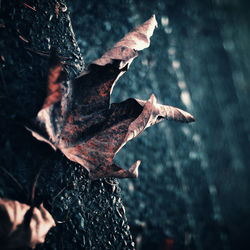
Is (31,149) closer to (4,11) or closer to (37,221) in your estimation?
(37,221)

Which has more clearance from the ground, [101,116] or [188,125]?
[101,116]

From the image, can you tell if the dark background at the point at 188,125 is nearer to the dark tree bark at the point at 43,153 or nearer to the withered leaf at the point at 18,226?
the dark tree bark at the point at 43,153

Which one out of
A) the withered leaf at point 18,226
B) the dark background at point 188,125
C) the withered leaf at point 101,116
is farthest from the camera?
the dark background at point 188,125

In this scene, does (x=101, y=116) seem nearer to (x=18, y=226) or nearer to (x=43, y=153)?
(x=43, y=153)

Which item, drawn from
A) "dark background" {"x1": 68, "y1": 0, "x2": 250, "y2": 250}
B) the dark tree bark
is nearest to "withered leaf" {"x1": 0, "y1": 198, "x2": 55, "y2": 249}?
the dark tree bark

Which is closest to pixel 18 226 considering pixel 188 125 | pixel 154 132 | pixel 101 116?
pixel 101 116

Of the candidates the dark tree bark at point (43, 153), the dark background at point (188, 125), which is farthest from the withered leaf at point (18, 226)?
the dark background at point (188, 125)

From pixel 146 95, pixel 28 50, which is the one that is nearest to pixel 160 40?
pixel 146 95
